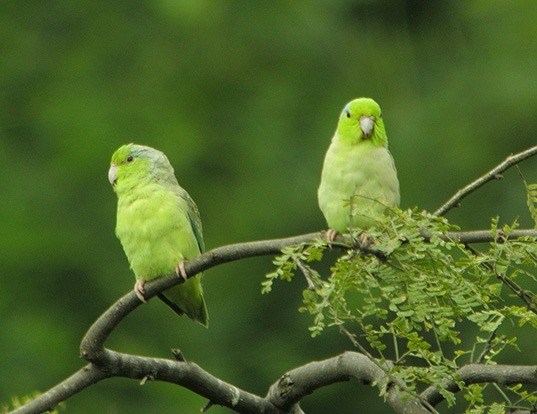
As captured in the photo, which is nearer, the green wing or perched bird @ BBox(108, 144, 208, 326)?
perched bird @ BBox(108, 144, 208, 326)

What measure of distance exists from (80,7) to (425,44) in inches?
198

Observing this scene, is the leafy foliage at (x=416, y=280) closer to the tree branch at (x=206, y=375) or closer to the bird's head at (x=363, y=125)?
the tree branch at (x=206, y=375)

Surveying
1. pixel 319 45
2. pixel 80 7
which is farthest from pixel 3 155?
pixel 319 45

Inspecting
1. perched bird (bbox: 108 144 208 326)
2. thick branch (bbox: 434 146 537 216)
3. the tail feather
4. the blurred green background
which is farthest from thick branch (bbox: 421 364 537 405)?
the blurred green background

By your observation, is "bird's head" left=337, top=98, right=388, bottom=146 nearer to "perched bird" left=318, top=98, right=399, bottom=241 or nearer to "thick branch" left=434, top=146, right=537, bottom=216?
"perched bird" left=318, top=98, right=399, bottom=241

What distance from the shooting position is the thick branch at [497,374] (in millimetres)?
4328

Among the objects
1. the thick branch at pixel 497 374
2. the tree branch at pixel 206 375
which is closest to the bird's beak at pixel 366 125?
the tree branch at pixel 206 375

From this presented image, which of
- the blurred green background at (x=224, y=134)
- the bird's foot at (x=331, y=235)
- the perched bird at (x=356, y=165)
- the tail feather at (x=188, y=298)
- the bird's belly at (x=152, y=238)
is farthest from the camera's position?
the blurred green background at (x=224, y=134)

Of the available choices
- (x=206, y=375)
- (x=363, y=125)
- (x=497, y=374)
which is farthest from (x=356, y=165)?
(x=497, y=374)

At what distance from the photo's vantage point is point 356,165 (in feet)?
19.4

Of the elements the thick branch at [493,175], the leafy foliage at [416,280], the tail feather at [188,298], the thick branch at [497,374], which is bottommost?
the thick branch at [497,374]

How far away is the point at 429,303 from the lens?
3.97 meters

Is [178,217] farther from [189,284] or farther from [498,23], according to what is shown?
A: [498,23]

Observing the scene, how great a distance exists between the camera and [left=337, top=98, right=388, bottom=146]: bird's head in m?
6.04
